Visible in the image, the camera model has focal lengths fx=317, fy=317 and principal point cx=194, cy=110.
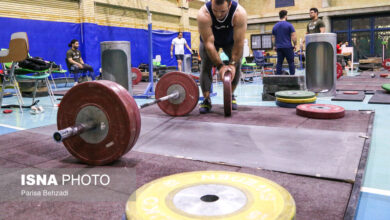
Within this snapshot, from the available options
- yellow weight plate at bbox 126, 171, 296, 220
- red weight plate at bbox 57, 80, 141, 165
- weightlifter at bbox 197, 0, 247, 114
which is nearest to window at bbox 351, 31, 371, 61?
weightlifter at bbox 197, 0, 247, 114

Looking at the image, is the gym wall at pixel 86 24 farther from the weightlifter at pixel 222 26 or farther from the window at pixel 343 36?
the window at pixel 343 36

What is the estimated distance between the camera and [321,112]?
3.06 metres

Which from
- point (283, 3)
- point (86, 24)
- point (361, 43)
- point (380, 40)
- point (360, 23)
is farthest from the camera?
point (283, 3)

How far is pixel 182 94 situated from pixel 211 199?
87.7 inches

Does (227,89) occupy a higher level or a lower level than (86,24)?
lower

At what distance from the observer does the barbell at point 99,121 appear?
5.54 feet

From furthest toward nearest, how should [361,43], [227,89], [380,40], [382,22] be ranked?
[361,43] < [380,40] < [382,22] < [227,89]

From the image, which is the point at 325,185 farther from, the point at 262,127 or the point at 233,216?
the point at 262,127

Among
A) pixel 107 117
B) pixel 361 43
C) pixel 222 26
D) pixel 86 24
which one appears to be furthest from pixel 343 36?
pixel 107 117

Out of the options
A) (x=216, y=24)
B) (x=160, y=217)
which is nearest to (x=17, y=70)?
(x=216, y=24)

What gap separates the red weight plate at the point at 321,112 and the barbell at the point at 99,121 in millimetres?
1967

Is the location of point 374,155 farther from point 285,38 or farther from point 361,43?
point 361,43

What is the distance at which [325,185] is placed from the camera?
4.89 feet

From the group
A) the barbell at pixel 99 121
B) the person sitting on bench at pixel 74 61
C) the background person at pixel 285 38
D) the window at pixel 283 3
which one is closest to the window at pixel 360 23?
the window at pixel 283 3
